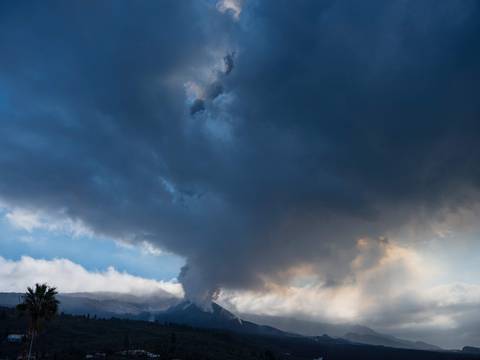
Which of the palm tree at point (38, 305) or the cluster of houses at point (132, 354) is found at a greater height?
the palm tree at point (38, 305)

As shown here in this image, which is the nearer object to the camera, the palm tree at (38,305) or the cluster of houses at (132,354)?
the palm tree at (38,305)

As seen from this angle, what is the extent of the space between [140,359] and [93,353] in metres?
25.4

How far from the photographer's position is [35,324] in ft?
340

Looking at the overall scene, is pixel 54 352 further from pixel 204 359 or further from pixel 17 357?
pixel 204 359

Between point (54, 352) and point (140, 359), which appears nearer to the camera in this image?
point (140, 359)

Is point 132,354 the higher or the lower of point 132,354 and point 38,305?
the lower

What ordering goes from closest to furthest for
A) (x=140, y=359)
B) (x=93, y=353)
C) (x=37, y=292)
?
1. (x=37, y=292)
2. (x=140, y=359)
3. (x=93, y=353)

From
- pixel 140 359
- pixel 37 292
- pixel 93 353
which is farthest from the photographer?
pixel 93 353

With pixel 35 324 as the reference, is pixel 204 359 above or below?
below

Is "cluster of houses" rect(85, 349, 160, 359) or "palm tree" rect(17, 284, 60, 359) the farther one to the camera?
"cluster of houses" rect(85, 349, 160, 359)

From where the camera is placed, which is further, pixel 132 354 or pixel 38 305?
pixel 132 354

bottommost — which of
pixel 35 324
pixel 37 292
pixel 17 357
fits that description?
pixel 17 357

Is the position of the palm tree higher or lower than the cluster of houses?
higher

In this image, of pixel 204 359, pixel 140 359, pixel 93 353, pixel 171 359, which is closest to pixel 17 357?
pixel 93 353
